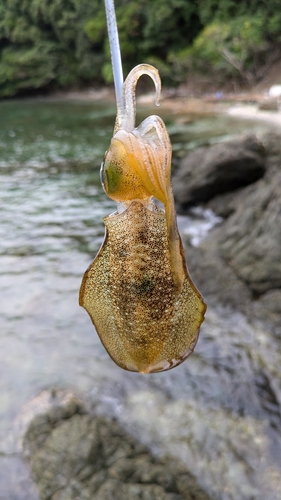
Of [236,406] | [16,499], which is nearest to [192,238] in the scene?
[236,406]

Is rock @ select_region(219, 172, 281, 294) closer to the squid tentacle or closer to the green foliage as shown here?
the squid tentacle

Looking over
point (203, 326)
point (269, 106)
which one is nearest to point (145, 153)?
point (203, 326)

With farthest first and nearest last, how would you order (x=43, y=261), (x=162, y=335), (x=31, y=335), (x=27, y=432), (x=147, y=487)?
(x=43, y=261)
(x=31, y=335)
(x=27, y=432)
(x=147, y=487)
(x=162, y=335)

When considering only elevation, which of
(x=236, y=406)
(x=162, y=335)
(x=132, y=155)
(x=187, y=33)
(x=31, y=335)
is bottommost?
(x=31, y=335)

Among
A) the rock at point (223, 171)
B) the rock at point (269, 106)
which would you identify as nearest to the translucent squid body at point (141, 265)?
the rock at point (223, 171)

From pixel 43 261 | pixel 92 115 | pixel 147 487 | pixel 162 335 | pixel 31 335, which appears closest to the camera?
pixel 162 335

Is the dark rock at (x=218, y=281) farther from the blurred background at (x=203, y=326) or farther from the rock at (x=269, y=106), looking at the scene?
the rock at (x=269, y=106)

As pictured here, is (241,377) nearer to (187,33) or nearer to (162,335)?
(162,335)

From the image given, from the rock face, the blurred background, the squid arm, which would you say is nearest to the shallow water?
the blurred background
